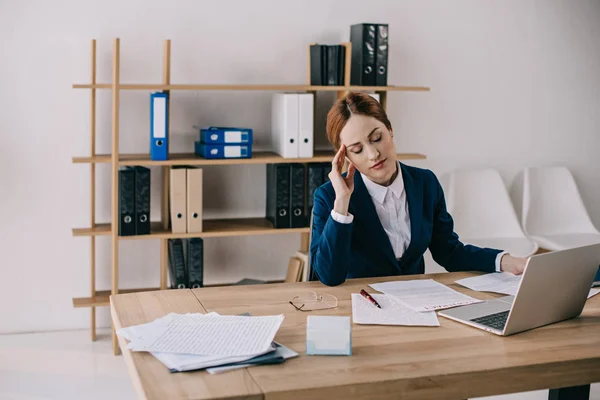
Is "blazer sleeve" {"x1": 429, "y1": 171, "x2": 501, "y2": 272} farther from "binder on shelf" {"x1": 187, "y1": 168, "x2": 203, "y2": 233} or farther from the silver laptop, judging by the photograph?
"binder on shelf" {"x1": 187, "y1": 168, "x2": 203, "y2": 233}

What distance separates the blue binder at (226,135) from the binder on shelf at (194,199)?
18 centimetres

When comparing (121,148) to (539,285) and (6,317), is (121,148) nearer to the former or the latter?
(6,317)

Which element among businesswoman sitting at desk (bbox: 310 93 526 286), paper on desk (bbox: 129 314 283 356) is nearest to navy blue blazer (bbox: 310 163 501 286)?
businesswoman sitting at desk (bbox: 310 93 526 286)

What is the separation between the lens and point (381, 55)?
435 centimetres

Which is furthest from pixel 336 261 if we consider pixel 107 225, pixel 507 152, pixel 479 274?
pixel 507 152

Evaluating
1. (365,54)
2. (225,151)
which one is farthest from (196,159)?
(365,54)

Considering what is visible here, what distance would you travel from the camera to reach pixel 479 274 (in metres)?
2.60

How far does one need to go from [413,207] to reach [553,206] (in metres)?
2.77

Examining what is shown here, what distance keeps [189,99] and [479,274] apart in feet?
7.68

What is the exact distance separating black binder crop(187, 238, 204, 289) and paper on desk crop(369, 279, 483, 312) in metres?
1.96

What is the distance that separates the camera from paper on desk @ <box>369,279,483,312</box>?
2199 millimetres

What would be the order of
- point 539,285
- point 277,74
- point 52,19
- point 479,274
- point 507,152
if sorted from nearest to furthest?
point 539,285 → point 479,274 → point 52,19 → point 277,74 → point 507,152

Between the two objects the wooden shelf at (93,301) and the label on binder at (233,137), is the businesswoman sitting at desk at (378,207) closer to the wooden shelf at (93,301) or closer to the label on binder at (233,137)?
the label on binder at (233,137)

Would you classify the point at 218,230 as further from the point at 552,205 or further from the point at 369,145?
the point at 552,205
